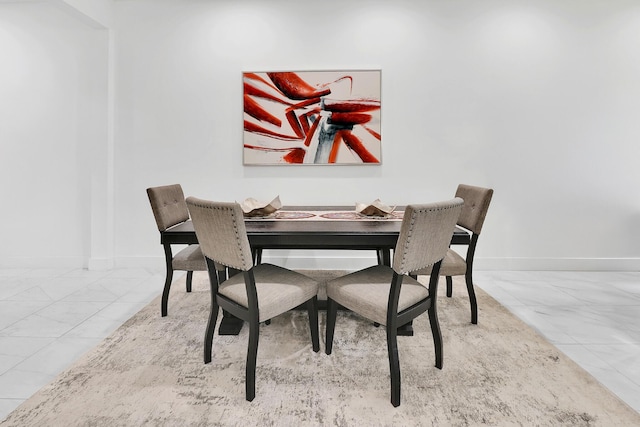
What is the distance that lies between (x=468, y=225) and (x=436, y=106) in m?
1.60

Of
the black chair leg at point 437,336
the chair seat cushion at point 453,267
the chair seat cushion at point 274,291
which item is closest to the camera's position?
the chair seat cushion at point 274,291

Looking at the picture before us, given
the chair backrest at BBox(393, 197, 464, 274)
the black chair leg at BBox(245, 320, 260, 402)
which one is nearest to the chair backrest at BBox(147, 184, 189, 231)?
the black chair leg at BBox(245, 320, 260, 402)

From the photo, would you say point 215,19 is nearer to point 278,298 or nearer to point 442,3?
point 442,3

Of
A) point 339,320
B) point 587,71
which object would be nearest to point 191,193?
point 339,320

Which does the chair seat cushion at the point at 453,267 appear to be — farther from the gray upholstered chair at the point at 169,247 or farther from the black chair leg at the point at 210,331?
the gray upholstered chair at the point at 169,247

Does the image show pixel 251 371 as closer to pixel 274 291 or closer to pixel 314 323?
pixel 274 291

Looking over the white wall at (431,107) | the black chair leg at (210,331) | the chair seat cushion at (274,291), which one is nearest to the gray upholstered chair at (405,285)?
the chair seat cushion at (274,291)

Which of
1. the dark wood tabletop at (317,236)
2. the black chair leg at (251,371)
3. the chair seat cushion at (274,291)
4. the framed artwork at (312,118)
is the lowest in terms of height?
the black chair leg at (251,371)

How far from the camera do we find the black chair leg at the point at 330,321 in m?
1.89

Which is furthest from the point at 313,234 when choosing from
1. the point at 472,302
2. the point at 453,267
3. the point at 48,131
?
the point at 48,131

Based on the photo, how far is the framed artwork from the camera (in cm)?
354

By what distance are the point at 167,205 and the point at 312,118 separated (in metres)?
1.70

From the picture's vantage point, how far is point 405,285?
70.2 inches

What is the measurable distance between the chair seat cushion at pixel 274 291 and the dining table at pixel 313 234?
17 centimetres
